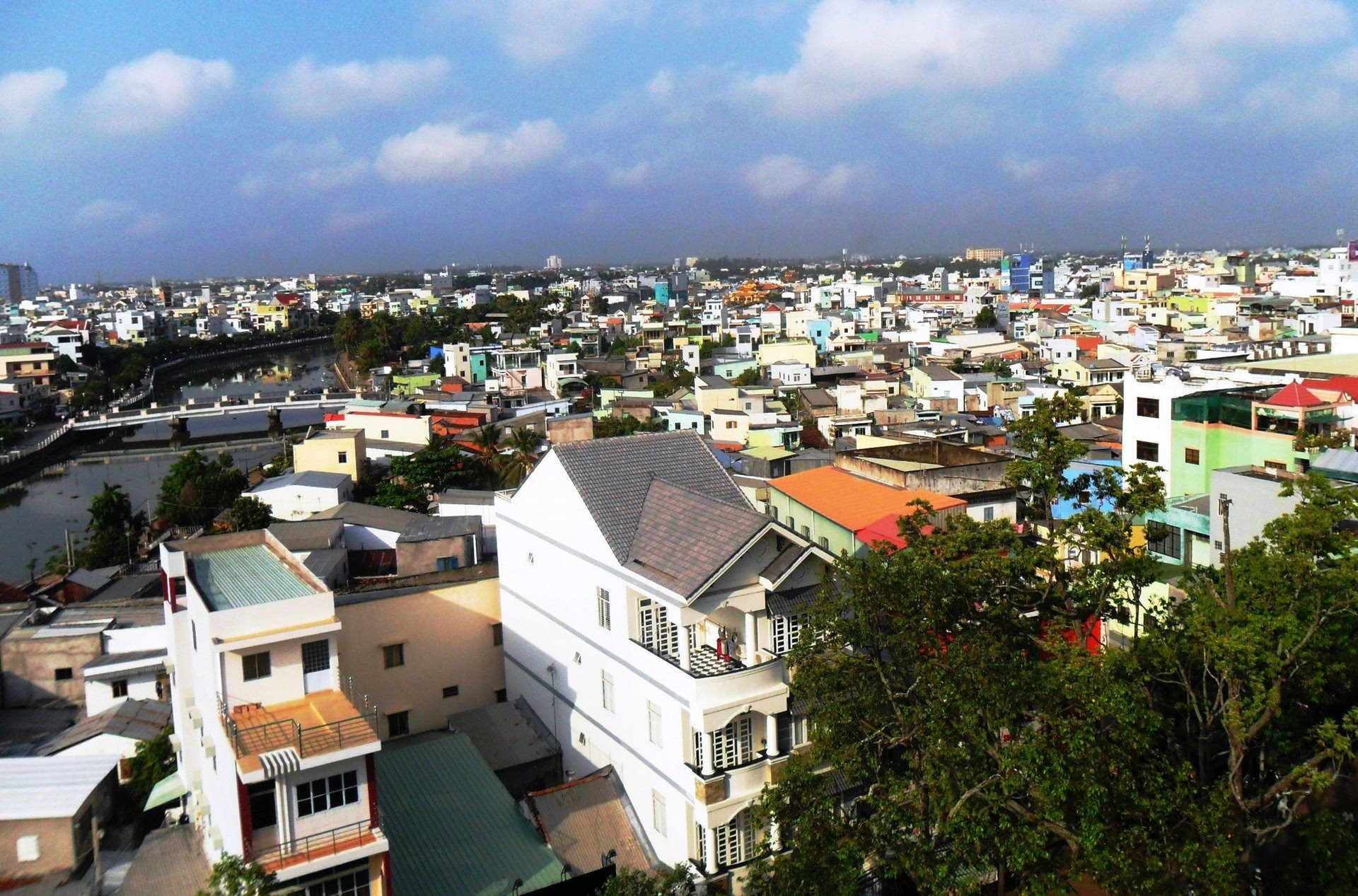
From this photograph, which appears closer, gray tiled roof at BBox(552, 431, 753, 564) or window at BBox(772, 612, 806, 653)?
window at BBox(772, 612, 806, 653)

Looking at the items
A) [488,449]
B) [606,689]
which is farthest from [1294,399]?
[488,449]

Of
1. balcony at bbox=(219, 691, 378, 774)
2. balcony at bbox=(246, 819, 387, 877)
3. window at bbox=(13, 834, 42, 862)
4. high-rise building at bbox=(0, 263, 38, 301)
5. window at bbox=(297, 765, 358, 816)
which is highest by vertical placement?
high-rise building at bbox=(0, 263, 38, 301)

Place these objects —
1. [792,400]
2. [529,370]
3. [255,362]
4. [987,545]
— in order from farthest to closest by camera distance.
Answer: [255,362] < [529,370] < [792,400] < [987,545]

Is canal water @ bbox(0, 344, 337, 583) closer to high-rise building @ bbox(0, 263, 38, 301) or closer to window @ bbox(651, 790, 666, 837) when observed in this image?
window @ bbox(651, 790, 666, 837)

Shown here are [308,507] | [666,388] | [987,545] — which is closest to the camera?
[987,545]

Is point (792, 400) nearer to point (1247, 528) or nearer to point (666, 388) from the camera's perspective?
point (666, 388)

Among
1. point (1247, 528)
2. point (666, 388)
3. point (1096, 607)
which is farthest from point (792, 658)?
point (666, 388)

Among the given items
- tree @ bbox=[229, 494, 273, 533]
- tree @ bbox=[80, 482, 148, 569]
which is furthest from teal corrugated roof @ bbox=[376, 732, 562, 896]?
tree @ bbox=[80, 482, 148, 569]
